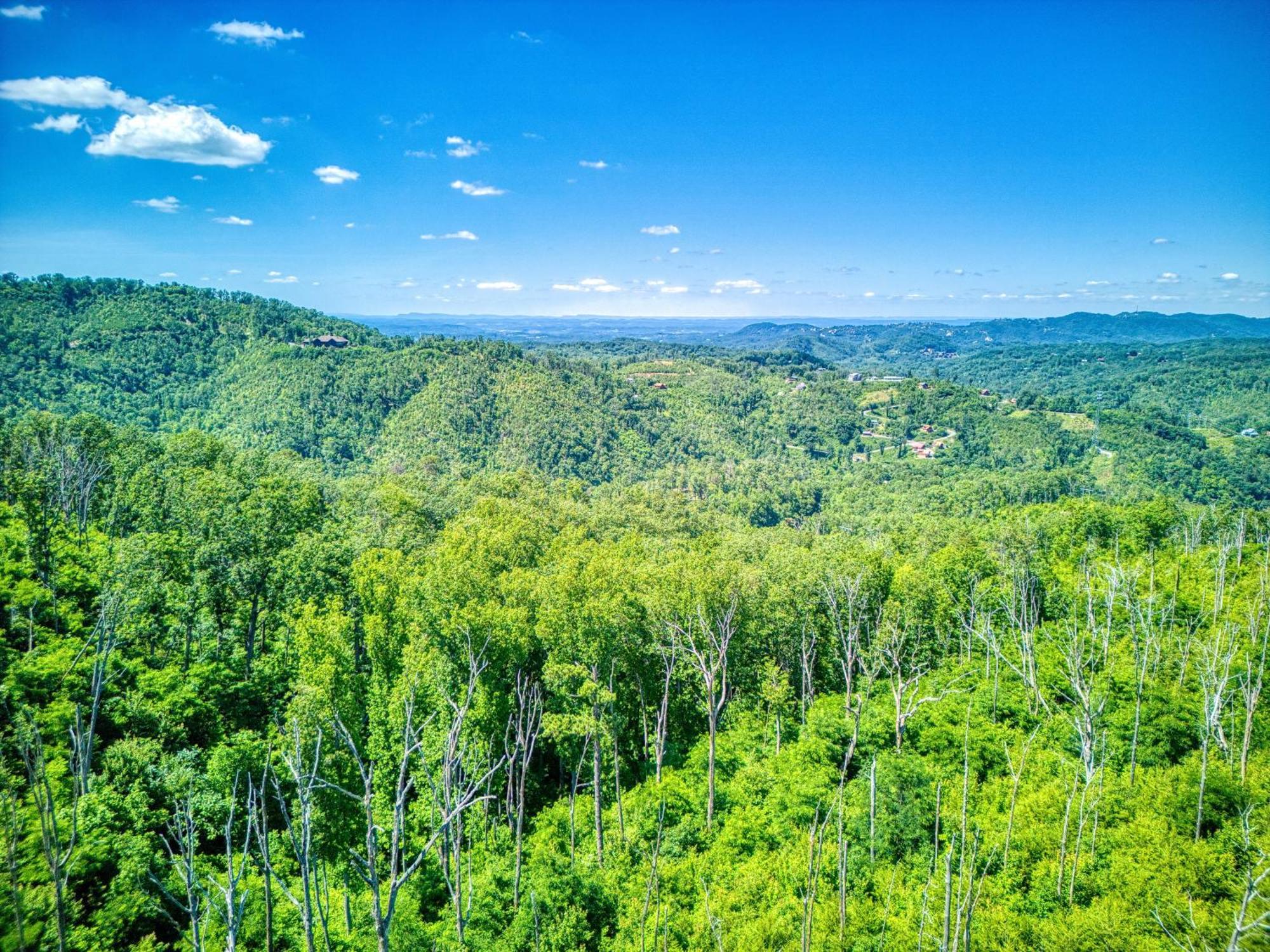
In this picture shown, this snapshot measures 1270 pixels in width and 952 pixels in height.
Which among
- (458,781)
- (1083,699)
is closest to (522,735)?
(458,781)

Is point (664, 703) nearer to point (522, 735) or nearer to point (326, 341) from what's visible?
point (522, 735)

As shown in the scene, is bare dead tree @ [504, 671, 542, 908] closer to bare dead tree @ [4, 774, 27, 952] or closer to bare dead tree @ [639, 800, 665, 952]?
bare dead tree @ [639, 800, 665, 952]

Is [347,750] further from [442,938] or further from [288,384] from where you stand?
[288,384]

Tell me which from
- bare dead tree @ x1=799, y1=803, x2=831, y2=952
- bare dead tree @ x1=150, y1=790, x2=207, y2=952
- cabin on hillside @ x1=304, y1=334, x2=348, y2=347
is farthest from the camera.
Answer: cabin on hillside @ x1=304, y1=334, x2=348, y2=347

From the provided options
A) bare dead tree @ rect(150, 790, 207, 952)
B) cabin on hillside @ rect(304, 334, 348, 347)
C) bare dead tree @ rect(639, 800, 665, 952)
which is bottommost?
bare dead tree @ rect(639, 800, 665, 952)

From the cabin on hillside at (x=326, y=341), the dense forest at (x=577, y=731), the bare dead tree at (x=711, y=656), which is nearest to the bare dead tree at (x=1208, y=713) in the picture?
the dense forest at (x=577, y=731)

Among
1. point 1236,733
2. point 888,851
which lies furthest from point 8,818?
point 1236,733

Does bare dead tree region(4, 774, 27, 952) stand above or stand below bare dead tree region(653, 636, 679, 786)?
above

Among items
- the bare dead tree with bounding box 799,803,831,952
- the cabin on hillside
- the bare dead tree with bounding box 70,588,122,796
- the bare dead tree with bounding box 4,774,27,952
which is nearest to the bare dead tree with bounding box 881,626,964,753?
the bare dead tree with bounding box 799,803,831,952
